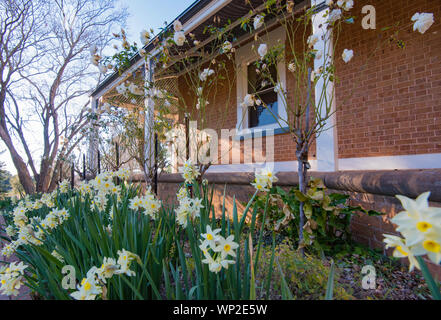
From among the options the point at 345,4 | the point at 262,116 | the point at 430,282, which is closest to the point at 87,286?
the point at 430,282

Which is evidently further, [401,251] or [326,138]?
[326,138]

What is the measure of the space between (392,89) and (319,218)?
2498 mm

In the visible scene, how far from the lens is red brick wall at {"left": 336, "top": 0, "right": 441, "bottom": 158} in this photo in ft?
10.3

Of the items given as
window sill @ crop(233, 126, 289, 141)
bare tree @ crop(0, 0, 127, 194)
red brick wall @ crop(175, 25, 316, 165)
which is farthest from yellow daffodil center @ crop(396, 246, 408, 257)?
bare tree @ crop(0, 0, 127, 194)

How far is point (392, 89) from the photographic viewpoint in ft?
11.3

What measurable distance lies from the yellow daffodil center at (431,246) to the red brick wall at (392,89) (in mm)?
2656

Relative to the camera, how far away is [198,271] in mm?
1149

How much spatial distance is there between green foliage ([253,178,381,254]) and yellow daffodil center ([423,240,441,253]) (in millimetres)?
1464

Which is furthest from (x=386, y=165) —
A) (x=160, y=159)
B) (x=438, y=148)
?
(x=160, y=159)

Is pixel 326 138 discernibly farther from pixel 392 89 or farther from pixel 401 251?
pixel 401 251

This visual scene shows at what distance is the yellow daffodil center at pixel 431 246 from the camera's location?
59 centimetres
